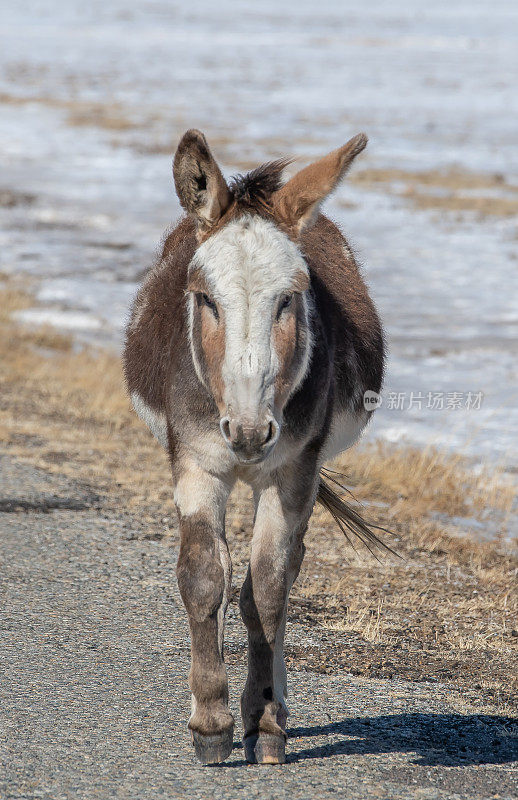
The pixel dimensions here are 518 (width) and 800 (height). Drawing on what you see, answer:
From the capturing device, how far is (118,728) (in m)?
4.46

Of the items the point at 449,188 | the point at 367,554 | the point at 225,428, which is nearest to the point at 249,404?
the point at 225,428

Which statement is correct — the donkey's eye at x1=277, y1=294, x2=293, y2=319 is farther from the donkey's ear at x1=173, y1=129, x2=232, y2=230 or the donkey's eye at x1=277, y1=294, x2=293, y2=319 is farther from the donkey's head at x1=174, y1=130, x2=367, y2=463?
the donkey's ear at x1=173, y1=129, x2=232, y2=230

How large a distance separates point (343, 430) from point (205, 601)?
1.59 metres

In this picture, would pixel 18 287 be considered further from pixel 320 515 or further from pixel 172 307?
pixel 172 307

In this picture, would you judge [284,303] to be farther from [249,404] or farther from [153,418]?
[153,418]

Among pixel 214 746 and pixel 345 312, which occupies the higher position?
pixel 345 312

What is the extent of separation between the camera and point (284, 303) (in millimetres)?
3896

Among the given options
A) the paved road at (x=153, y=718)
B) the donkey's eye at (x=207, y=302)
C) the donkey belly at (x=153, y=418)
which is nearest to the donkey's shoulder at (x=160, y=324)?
the donkey belly at (x=153, y=418)

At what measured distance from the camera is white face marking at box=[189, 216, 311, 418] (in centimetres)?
367

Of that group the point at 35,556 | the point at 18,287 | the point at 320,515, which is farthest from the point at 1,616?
the point at 18,287

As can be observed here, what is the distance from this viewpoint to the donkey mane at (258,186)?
13.5ft

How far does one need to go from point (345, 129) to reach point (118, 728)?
36505mm

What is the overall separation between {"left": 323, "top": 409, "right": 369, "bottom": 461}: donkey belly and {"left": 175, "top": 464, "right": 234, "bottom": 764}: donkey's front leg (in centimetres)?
77

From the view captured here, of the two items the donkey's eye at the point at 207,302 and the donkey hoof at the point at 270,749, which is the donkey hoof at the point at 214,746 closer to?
the donkey hoof at the point at 270,749
